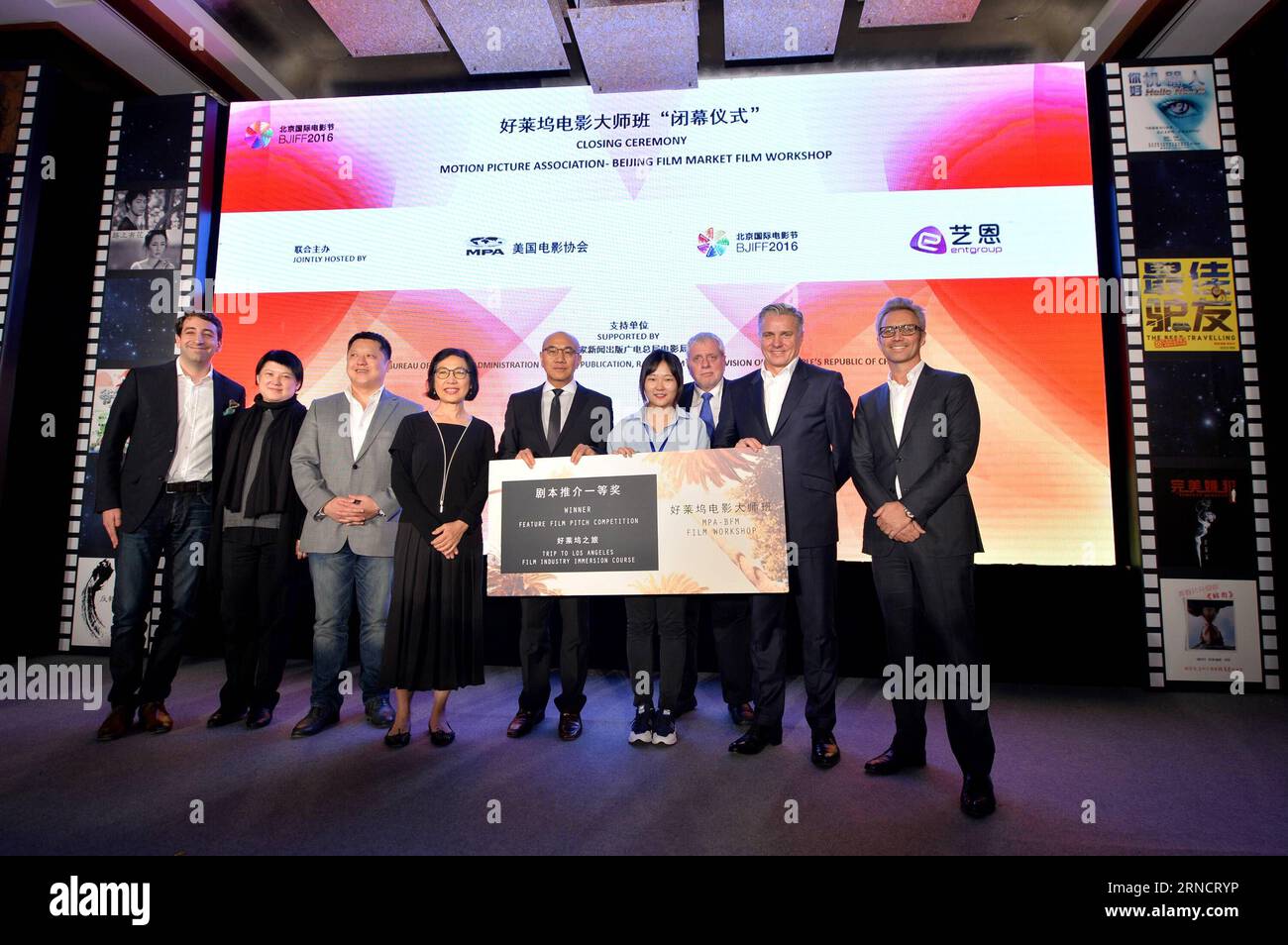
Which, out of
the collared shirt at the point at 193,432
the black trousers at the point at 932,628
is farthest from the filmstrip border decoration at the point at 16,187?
the black trousers at the point at 932,628

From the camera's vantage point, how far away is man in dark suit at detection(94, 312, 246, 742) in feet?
9.34

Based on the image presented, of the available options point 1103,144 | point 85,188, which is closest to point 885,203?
point 1103,144

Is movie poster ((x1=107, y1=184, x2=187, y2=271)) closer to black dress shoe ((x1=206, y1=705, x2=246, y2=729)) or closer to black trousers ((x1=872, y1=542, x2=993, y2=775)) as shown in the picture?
black dress shoe ((x1=206, y1=705, x2=246, y2=729))

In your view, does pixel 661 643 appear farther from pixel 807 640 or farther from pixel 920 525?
pixel 920 525

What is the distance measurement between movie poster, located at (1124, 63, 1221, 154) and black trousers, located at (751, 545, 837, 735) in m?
3.50

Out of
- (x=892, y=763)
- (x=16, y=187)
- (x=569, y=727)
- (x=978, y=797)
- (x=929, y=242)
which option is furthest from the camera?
(x=16, y=187)

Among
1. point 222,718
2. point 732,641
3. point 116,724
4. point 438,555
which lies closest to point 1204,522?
point 732,641

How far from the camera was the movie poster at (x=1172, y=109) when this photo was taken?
12.6 ft

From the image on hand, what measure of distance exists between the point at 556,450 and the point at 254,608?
155 centimetres

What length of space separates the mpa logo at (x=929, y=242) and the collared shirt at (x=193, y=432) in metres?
3.87

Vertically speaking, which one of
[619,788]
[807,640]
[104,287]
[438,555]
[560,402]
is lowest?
[619,788]

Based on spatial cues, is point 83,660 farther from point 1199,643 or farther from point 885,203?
point 1199,643

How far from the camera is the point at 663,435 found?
2.75 meters

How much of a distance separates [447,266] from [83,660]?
3320mm
